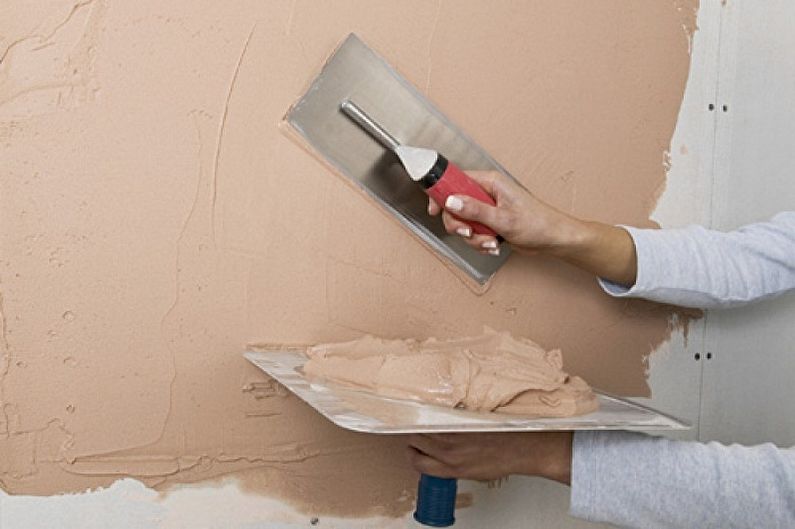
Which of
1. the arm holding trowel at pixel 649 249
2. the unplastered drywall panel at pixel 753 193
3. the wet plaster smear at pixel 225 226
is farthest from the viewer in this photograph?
the unplastered drywall panel at pixel 753 193

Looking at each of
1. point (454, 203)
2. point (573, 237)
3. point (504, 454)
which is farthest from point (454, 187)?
point (504, 454)

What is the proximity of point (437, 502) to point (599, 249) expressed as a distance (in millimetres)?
334

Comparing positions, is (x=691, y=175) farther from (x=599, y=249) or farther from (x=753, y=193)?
(x=599, y=249)

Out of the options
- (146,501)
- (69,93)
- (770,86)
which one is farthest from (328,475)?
(770,86)

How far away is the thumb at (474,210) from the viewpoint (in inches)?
34.4

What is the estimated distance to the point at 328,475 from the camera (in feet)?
3.14

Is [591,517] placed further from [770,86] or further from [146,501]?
[770,86]

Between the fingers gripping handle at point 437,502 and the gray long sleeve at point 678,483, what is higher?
the gray long sleeve at point 678,483

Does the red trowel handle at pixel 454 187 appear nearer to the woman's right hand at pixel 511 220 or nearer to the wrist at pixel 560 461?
the woman's right hand at pixel 511 220

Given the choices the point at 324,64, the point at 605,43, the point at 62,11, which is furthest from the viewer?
the point at 605,43

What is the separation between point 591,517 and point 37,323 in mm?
564

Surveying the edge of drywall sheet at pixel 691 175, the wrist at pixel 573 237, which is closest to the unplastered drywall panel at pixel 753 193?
the edge of drywall sheet at pixel 691 175

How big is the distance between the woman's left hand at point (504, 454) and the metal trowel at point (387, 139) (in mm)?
209

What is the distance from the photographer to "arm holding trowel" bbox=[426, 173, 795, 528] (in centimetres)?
81
